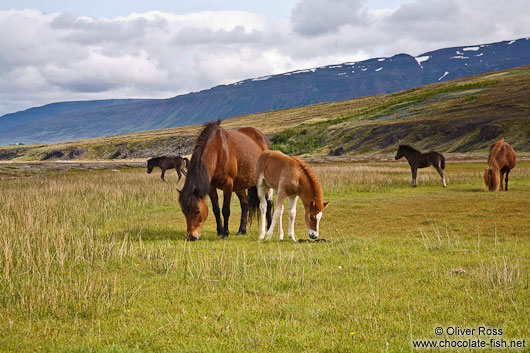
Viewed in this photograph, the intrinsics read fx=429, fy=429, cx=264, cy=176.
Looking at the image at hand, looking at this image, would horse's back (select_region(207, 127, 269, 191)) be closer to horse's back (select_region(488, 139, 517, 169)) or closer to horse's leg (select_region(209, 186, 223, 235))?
horse's leg (select_region(209, 186, 223, 235))

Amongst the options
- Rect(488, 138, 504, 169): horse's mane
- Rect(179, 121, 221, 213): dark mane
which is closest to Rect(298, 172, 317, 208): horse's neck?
Rect(179, 121, 221, 213): dark mane

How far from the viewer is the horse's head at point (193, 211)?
1102 cm

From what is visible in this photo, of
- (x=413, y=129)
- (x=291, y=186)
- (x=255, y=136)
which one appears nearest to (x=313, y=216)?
(x=291, y=186)

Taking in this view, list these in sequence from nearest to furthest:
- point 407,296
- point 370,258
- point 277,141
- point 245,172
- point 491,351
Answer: point 491,351 → point 407,296 → point 370,258 → point 245,172 → point 277,141

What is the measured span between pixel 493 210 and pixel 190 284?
1358 centimetres

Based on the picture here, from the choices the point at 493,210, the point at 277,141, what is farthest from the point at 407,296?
the point at 277,141

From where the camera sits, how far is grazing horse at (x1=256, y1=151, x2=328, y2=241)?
1091 centimetres

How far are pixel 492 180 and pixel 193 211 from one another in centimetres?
1772

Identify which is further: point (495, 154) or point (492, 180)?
point (495, 154)

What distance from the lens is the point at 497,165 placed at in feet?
73.1

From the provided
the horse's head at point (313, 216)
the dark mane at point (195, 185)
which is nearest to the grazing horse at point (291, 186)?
the horse's head at point (313, 216)

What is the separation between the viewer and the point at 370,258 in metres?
8.81

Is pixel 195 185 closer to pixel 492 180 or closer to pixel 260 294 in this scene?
pixel 260 294

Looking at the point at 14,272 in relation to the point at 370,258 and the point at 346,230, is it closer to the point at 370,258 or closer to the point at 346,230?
the point at 370,258
